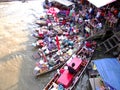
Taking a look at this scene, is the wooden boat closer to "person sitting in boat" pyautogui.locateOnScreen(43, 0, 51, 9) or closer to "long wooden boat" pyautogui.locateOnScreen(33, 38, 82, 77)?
"person sitting in boat" pyautogui.locateOnScreen(43, 0, 51, 9)

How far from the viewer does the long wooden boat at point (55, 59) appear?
10.4 metres

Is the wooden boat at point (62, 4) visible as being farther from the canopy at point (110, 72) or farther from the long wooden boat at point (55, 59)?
the canopy at point (110, 72)

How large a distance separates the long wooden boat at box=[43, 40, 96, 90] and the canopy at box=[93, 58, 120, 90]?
1.55 metres

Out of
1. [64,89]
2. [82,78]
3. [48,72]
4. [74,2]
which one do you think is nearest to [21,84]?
[48,72]

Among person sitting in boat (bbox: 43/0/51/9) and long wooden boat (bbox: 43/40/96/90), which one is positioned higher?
person sitting in boat (bbox: 43/0/51/9)

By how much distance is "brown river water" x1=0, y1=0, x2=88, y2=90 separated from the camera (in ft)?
32.7

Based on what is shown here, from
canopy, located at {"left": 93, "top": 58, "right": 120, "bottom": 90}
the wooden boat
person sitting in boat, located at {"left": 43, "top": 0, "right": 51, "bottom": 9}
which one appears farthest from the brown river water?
canopy, located at {"left": 93, "top": 58, "right": 120, "bottom": 90}

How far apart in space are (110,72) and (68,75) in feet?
7.36

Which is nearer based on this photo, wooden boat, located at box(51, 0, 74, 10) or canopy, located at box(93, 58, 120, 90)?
canopy, located at box(93, 58, 120, 90)

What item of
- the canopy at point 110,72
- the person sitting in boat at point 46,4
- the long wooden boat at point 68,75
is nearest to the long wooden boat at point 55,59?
the long wooden boat at point 68,75

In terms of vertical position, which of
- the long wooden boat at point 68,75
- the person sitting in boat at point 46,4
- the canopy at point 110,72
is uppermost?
the person sitting in boat at point 46,4

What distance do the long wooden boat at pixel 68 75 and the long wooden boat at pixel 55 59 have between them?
39 centimetres

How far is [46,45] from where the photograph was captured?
12.1 metres

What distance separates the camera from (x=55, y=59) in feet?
36.0
